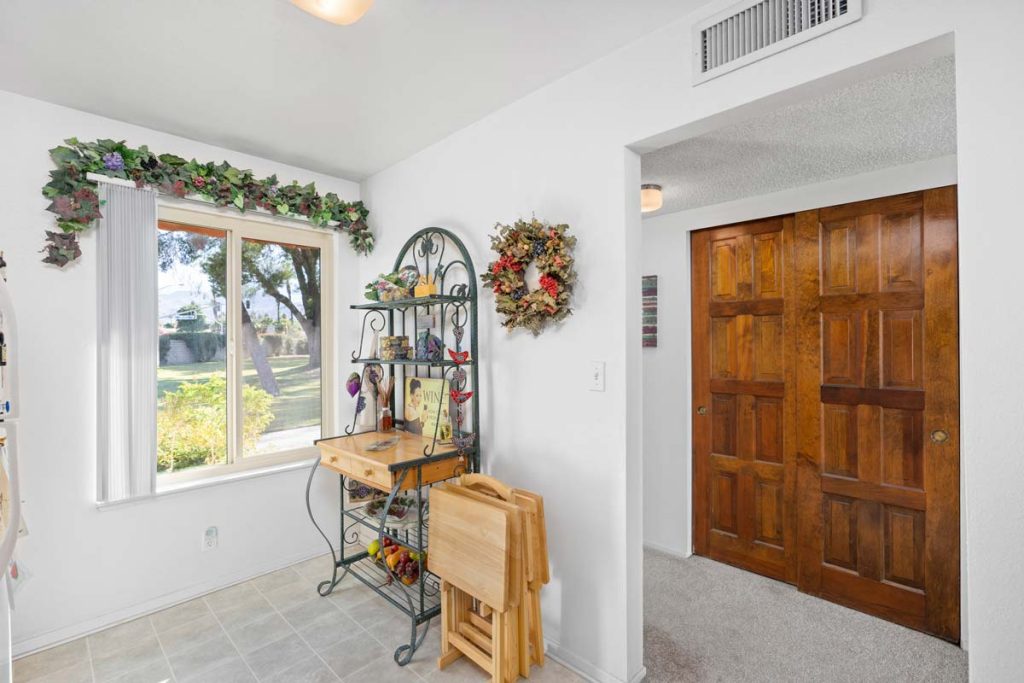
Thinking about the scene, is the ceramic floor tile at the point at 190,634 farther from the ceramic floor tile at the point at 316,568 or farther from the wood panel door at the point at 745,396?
the wood panel door at the point at 745,396

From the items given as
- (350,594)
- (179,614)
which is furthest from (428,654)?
(179,614)

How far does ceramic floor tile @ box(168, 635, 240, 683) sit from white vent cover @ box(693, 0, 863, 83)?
2.99m

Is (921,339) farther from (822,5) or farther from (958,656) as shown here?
(822,5)

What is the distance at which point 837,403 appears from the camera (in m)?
2.69

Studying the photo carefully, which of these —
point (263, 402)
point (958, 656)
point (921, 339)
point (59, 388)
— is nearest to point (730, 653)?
point (958, 656)

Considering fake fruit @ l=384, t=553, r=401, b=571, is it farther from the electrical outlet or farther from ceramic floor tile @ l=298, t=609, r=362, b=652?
the electrical outlet

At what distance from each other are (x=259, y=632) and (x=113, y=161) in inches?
92.6

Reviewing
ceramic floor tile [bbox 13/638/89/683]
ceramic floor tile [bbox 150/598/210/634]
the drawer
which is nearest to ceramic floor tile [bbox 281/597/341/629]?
ceramic floor tile [bbox 150/598/210/634]

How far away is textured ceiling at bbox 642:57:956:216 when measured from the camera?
71.8 inches

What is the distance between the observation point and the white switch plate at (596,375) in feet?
6.49

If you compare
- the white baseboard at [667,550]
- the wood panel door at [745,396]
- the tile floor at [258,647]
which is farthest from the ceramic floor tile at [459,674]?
the wood panel door at [745,396]

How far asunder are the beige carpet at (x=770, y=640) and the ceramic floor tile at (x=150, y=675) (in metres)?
2.00

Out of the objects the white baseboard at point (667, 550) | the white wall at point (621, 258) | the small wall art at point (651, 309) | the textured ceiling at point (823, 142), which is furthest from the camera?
the small wall art at point (651, 309)

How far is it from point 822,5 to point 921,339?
180 centimetres
